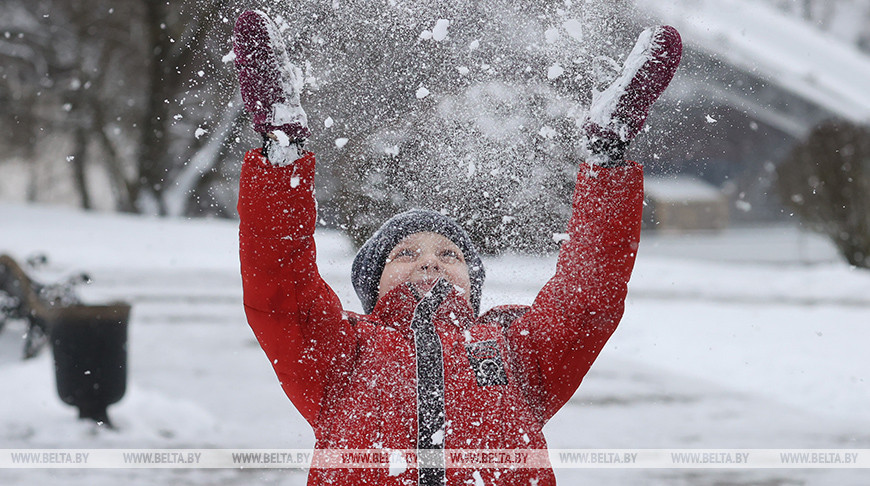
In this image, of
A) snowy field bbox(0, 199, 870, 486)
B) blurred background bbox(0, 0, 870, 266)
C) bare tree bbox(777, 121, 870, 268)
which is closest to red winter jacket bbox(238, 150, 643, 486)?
snowy field bbox(0, 199, 870, 486)

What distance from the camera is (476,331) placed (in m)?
1.85

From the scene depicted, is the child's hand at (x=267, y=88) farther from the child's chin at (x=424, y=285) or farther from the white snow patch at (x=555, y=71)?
the white snow patch at (x=555, y=71)

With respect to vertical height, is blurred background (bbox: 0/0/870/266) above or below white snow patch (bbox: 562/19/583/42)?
below

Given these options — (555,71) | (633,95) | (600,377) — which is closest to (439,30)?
(555,71)

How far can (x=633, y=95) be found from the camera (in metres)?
1.75

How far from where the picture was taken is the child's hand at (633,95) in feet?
5.71

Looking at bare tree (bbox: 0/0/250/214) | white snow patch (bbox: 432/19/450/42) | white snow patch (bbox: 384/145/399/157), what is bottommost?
bare tree (bbox: 0/0/250/214)

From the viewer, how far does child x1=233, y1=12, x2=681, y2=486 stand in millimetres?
1648

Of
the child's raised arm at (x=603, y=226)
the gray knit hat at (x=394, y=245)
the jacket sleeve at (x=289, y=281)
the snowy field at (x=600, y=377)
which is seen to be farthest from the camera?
the snowy field at (x=600, y=377)

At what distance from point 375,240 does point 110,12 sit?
1237 cm

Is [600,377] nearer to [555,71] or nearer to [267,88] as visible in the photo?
[555,71]

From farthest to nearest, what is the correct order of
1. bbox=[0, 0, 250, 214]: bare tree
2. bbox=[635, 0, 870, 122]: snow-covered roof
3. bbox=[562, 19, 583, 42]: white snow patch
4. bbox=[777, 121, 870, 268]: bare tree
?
bbox=[0, 0, 250, 214]: bare tree → bbox=[777, 121, 870, 268]: bare tree → bbox=[635, 0, 870, 122]: snow-covered roof → bbox=[562, 19, 583, 42]: white snow patch

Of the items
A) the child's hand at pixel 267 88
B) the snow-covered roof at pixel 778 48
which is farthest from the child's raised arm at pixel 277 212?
the snow-covered roof at pixel 778 48

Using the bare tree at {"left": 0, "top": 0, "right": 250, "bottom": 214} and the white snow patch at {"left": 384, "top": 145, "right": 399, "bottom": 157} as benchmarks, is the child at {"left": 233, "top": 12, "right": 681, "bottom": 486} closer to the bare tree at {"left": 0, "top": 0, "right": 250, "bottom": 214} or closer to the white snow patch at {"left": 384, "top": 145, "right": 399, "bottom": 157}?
the white snow patch at {"left": 384, "top": 145, "right": 399, "bottom": 157}
